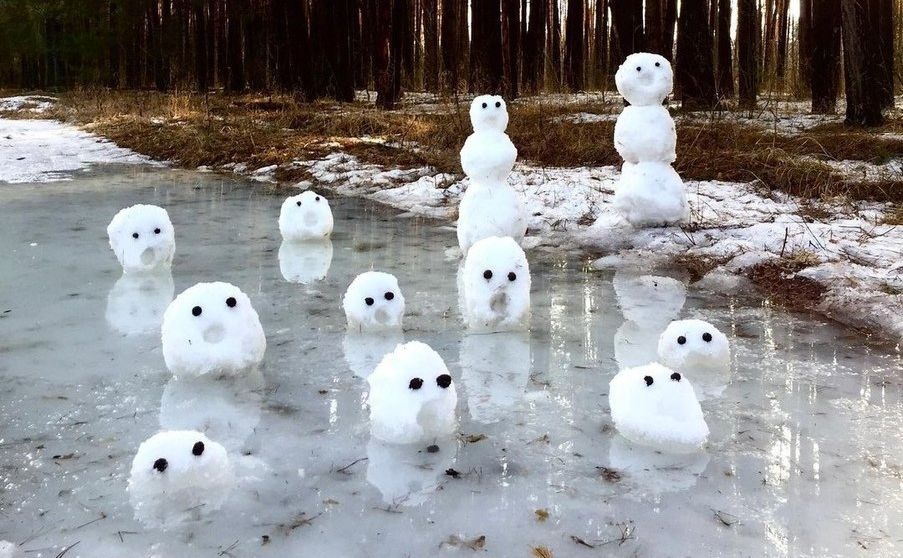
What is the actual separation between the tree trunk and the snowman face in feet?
24.0

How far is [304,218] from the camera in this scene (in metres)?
5.90

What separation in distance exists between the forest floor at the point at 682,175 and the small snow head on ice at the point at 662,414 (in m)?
1.74

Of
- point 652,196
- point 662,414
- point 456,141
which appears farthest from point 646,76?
point 456,141

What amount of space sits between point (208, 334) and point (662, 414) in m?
1.84

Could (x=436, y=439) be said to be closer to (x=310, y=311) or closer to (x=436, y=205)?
(x=310, y=311)

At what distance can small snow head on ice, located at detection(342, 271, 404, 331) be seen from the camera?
12.6 ft

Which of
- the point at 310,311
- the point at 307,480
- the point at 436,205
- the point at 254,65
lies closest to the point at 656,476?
the point at 307,480

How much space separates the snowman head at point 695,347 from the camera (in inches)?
132

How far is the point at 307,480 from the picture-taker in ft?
8.07

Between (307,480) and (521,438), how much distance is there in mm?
767

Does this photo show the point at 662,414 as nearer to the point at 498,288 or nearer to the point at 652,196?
the point at 498,288

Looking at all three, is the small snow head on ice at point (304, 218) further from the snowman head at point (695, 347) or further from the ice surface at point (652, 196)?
the snowman head at point (695, 347)

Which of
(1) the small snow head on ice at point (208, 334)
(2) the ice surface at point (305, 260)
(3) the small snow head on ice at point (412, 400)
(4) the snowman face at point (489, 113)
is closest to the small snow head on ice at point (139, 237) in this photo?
(2) the ice surface at point (305, 260)

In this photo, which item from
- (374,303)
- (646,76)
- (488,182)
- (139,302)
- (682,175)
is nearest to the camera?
(374,303)
